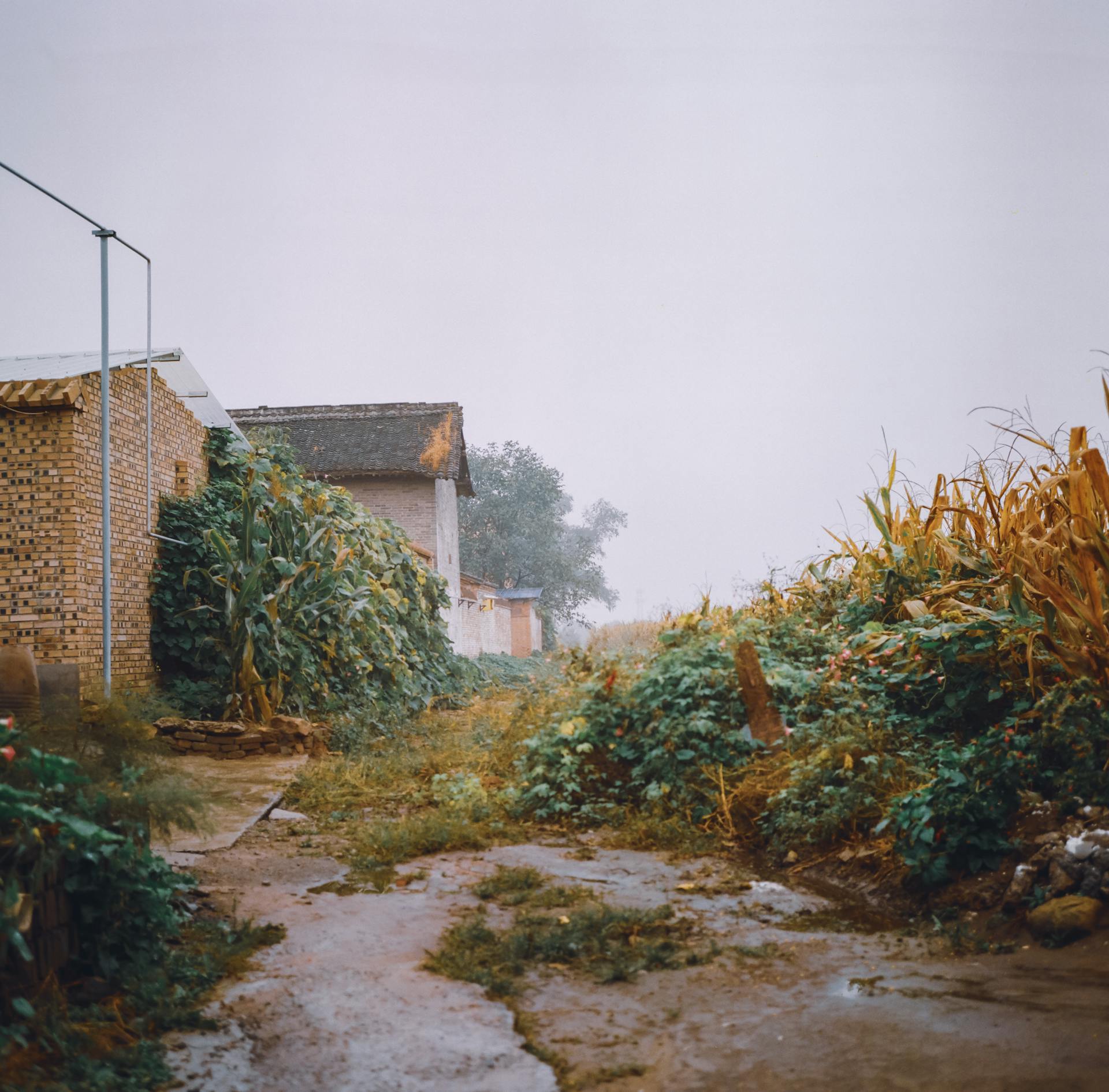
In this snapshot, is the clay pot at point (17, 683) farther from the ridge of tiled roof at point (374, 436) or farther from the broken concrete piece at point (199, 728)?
the ridge of tiled roof at point (374, 436)

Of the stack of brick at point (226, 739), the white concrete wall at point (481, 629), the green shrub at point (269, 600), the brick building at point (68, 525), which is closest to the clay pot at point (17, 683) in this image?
the brick building at point (68, 525)

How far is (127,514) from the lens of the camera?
10109 mm

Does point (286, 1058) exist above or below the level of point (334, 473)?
below

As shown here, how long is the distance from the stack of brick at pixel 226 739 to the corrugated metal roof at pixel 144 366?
3740 millimetres

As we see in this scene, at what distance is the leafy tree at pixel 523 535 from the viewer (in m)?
40.5

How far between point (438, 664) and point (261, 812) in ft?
26.2

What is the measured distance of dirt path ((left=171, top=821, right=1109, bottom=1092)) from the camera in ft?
9.21

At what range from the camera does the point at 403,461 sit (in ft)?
74.4

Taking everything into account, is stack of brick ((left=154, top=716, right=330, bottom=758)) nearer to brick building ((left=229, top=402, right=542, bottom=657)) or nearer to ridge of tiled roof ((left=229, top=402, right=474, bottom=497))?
brick building ((left=229, top=402, right=542, bottom=657))

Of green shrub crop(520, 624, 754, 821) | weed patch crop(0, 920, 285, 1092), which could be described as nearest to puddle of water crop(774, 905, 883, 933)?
green shrub crop(520, 624, 754, 821)

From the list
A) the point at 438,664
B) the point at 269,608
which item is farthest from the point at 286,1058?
the point at 438,664

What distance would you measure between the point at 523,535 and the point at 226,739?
31.5 metres

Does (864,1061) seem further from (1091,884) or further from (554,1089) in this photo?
(1091,884)

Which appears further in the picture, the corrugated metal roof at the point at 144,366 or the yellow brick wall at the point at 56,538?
the corrugated metal roof at the point at 144,366
